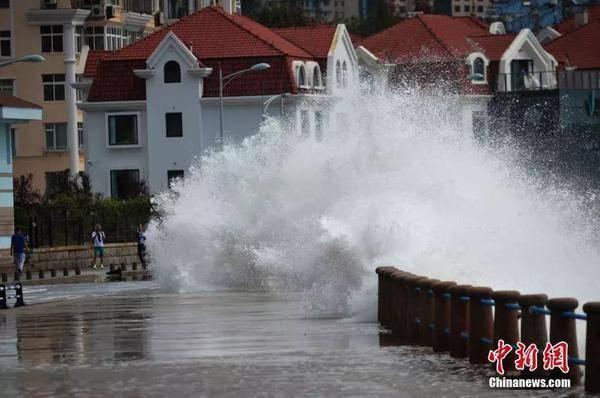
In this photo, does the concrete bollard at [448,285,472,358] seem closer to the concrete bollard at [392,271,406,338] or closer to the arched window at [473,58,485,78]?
the concrete bollard at [392,271,406,338]

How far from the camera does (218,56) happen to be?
8175 centimetres

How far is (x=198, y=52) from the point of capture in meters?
82.6

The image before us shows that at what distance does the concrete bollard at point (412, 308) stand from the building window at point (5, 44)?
68.5 meters

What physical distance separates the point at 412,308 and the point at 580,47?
8289cm

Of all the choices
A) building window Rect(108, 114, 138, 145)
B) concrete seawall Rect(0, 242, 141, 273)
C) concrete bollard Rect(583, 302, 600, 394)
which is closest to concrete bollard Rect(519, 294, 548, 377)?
concrete bollard Rect(583, 302, 600, 394)

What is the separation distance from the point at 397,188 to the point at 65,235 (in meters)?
31.9

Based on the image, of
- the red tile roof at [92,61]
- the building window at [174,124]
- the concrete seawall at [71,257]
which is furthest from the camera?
the red tile roof at [92,61]

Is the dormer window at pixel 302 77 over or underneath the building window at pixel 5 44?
underneath

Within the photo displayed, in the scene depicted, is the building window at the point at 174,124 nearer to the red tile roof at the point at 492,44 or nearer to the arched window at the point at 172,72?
the arched window at the point at 172,72

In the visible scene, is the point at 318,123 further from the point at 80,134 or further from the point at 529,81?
the point at 529,81

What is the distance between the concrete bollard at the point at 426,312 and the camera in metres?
23.3

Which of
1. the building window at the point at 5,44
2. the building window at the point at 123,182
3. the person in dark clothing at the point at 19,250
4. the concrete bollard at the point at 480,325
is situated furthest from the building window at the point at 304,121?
the concrete bollard at the point at 480,325

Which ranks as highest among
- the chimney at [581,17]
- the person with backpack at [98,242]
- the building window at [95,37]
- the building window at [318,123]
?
the chimney at [581,17]

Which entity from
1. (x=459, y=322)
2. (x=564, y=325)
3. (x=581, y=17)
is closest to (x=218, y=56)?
(x=581, y=17)
